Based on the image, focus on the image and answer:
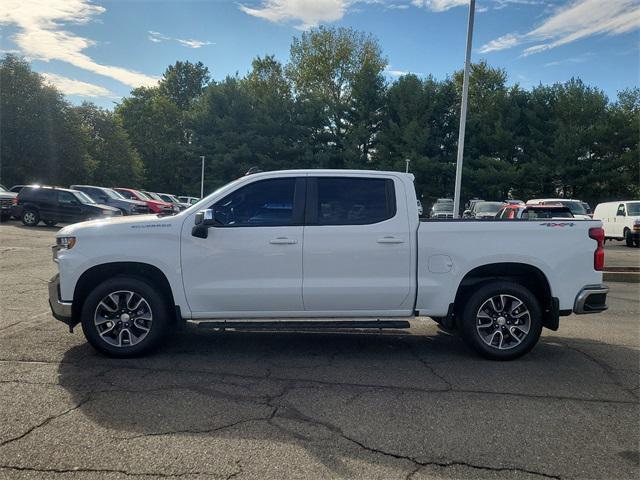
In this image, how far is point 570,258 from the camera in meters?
5.54

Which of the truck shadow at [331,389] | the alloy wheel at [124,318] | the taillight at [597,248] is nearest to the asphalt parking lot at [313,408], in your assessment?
the truck shadow at [331,389]

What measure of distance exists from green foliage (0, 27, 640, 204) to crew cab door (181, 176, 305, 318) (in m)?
37.8

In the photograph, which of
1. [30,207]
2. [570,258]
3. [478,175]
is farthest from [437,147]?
[570,258]

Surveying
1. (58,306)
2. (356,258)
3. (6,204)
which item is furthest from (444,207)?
(58,306)

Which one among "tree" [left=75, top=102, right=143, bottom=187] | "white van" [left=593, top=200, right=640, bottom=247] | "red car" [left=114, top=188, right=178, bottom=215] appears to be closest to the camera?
"white van" [left=593, top=200, right=640, bottom=247]

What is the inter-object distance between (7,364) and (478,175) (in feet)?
139

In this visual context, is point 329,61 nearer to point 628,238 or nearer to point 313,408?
point 628,238

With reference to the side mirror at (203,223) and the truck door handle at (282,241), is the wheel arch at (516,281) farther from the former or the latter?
the side mirror at (203,223)

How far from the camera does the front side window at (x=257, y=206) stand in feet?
18.1

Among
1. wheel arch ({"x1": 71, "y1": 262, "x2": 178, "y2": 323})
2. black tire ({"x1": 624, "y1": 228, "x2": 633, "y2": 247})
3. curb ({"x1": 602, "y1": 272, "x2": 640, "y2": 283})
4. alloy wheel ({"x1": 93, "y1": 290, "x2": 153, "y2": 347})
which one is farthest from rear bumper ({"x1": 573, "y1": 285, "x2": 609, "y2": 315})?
black tire ({"x1": 624, "y1": 228, "x2": 633, "y2": 247})

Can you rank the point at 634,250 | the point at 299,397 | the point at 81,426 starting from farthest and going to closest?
the point at 634,250, the point at 299,397, the point at 81,426

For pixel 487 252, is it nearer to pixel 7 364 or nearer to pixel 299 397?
pixel 299 397

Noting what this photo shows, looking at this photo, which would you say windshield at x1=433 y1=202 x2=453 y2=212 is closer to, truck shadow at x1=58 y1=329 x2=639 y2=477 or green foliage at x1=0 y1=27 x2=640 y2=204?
green foliage at x1=0 y1=27 x2=640 y2=204

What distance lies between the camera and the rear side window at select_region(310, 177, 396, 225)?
5.53 metres
